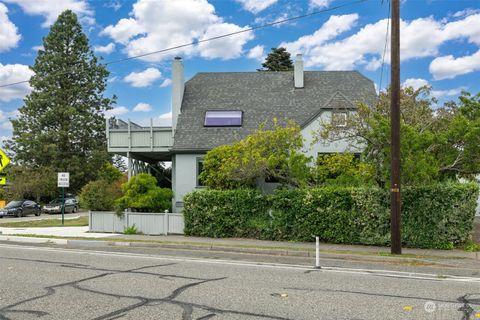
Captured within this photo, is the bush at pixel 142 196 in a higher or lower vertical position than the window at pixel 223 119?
lower

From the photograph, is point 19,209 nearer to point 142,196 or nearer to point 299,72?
point 142,196

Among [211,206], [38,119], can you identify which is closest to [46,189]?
[38,119]

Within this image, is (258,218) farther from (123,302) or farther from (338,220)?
(123,302)

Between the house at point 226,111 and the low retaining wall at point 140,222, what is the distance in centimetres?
368

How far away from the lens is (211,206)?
A: 17.7 m

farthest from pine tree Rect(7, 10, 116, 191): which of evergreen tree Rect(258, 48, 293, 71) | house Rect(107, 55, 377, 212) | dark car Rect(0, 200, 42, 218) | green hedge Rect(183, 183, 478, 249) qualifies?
green hedge Rect(183, 183, 478, 249)

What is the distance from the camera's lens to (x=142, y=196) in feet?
66.3

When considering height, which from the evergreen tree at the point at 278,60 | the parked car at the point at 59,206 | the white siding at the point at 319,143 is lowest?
the parked car at the point at 59,206

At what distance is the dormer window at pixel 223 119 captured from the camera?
Result: 23.9 metres

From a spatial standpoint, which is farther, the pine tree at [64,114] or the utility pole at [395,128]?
the pine tree at [64,114]

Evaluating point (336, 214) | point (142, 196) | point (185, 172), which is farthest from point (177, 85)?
point (336, 214)

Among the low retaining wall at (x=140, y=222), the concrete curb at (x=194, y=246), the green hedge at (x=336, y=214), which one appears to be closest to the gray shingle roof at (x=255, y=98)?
the low retaining wall at (x=140, y=222)

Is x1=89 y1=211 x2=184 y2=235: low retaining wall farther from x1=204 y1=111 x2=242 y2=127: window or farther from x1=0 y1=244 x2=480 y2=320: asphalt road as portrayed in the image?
x1=0 y1=244 x2=480 y2=320: asphalt road

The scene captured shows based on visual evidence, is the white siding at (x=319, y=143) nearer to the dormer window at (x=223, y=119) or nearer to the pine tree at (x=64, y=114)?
the dormer window at (x=223, y=119)
